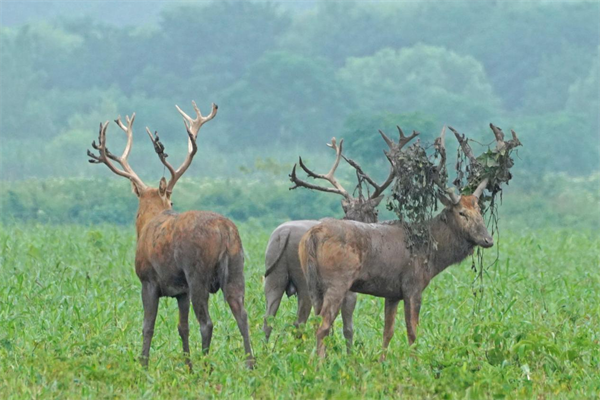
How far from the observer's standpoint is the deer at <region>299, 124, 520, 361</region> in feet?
34.9

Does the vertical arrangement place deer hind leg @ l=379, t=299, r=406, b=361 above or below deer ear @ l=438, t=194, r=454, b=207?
below

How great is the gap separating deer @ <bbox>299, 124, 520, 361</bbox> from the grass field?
1.14 feet

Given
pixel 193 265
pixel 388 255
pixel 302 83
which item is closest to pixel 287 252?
pixel 388 255

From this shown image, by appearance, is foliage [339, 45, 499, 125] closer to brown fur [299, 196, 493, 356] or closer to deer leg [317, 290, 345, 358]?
brown fur [299, 196, 493, 356]

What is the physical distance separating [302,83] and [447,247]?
227 feet

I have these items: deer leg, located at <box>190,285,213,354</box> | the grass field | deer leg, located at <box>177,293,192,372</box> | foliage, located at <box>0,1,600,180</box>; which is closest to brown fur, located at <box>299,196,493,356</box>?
the grass field

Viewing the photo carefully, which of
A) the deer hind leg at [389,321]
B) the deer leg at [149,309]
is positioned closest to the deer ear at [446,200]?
the deer hind leg at [389,321]

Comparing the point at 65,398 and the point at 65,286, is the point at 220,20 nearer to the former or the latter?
the point at 65,286

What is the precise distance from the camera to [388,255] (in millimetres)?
10992

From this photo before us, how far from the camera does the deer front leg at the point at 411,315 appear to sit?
11.0 metres

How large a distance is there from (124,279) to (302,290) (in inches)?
245

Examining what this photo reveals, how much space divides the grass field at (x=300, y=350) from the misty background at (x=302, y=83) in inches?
1676

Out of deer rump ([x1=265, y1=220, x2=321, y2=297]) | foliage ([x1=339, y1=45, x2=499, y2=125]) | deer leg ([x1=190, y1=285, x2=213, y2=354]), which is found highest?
foliage ([x1=339, y1=45, x2=499, y2=125])

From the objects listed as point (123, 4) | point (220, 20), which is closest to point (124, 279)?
point (220, 20)
